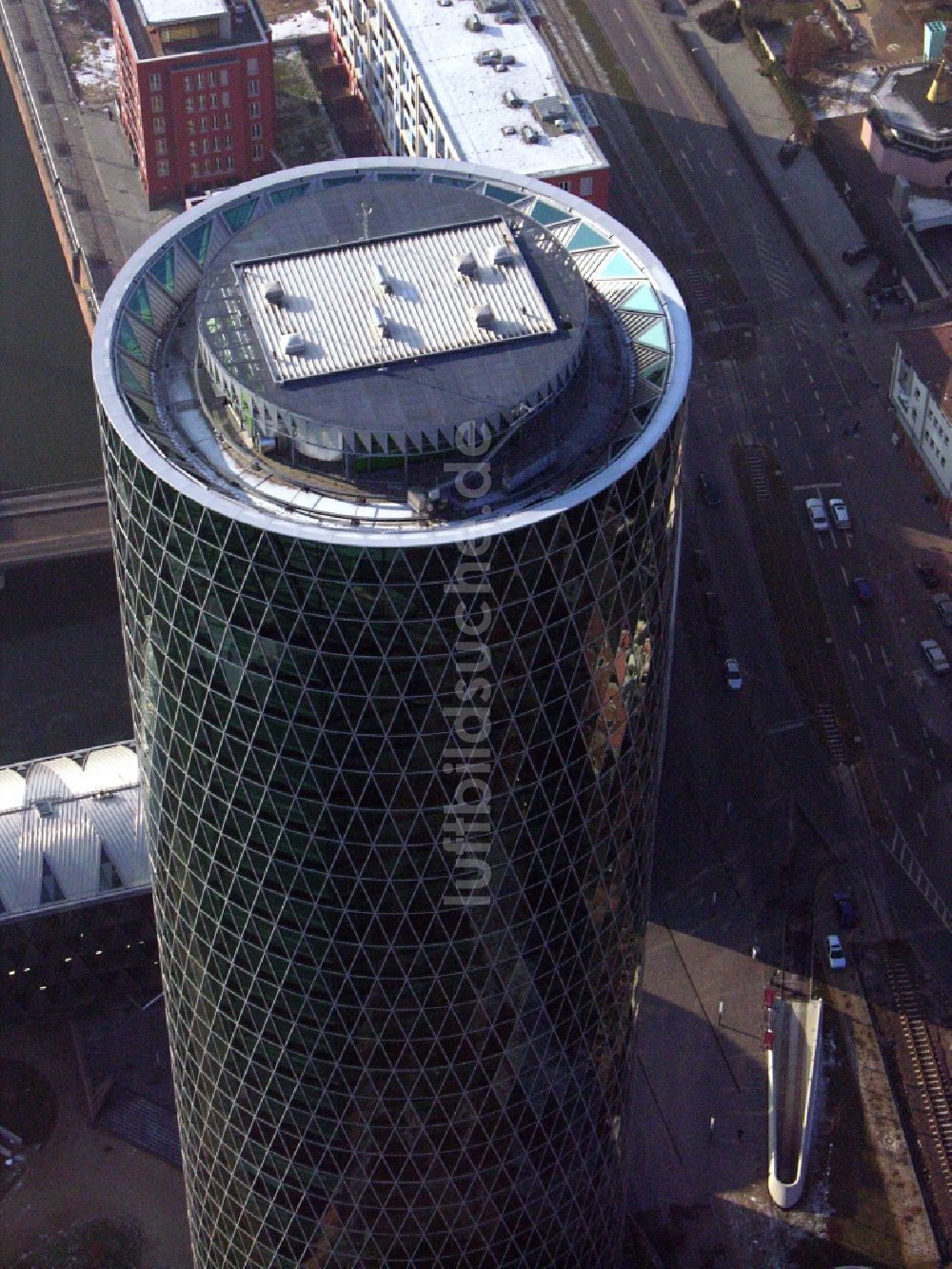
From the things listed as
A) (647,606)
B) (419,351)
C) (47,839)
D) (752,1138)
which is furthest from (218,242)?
(752,1138)

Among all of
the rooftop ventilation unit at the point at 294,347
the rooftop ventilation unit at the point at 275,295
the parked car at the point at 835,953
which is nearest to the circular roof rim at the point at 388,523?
the rooftop ventilation unit at the point at 294,347

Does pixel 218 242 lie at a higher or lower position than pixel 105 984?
higher

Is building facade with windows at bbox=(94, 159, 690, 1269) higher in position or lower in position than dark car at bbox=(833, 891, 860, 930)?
higher

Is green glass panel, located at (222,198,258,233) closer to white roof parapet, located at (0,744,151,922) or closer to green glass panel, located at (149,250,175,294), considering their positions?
green glass panel, located at (149,250,175,294)

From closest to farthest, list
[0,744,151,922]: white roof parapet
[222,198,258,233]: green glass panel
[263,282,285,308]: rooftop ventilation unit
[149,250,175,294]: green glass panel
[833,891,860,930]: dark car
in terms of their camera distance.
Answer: [263,282,285,308]: rooftop ventilation unit
[149,250,175,294]: green glass panel
[222,198,258,233]: green glass panel
[0,744,151,922]: white roof parapet
[833,891,860,930]: dark car

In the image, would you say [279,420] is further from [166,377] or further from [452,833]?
[452,833]

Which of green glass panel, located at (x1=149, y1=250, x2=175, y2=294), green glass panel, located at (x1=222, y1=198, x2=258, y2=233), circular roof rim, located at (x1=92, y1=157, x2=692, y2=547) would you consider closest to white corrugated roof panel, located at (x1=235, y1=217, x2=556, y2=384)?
green glass panel, located at (x1=149, y1=250, x2=175, y2=294)
